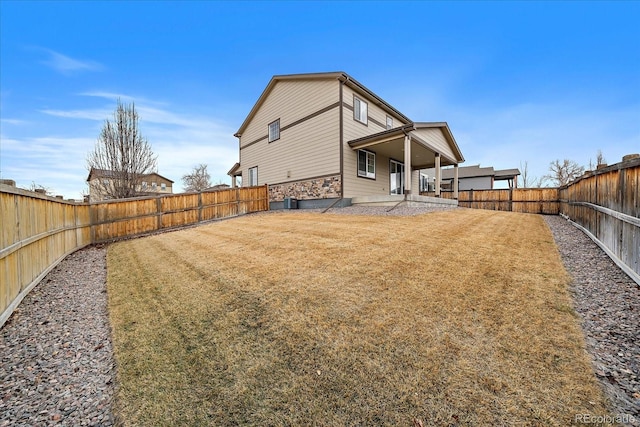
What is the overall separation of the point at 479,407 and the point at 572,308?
2390 millimetres

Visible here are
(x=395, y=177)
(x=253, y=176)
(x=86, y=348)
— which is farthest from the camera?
(x=253, y=176)

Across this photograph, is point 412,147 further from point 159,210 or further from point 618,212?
point 159,210

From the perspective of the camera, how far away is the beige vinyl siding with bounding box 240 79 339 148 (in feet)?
43.1

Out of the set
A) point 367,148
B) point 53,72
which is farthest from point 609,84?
point 53,72

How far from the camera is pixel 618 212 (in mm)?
4730

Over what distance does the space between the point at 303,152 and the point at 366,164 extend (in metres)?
3.50

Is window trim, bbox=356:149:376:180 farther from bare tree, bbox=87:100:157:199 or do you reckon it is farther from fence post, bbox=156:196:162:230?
bare tree, bbox=87:100:157:199

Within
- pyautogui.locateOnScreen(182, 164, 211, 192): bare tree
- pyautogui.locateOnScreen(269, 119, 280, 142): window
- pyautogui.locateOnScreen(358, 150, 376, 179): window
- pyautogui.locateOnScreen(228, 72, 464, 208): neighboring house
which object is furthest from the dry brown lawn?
pyautogui.locateOnScreen(182, 164, 211, 192): bare tree

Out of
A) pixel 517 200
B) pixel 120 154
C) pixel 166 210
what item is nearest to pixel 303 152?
pixel 166 210

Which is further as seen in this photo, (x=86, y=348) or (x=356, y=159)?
(x=356, y=159)

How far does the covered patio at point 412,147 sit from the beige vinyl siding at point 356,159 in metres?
0.46

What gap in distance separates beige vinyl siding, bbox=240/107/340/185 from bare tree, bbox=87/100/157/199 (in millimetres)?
6852

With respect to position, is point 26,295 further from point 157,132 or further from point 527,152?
point 527,152
